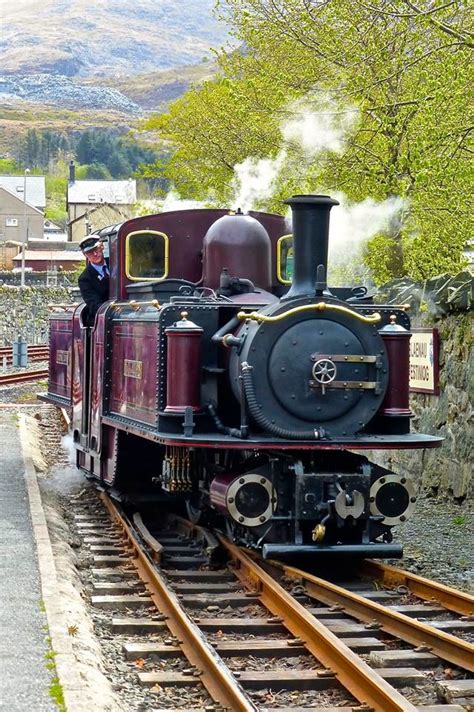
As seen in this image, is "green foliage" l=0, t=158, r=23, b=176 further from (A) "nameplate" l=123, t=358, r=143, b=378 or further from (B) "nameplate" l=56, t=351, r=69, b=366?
(A) "nameplate" l=123, t=358, r=143, b=378

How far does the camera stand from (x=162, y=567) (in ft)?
30.2

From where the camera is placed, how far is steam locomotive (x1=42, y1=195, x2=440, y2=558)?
8617mm

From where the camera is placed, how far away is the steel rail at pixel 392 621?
6.21 meters

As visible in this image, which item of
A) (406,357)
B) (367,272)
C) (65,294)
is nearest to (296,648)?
(406,357)

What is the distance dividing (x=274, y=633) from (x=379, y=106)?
863 centimetres

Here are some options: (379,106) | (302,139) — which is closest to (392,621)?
(379,106)

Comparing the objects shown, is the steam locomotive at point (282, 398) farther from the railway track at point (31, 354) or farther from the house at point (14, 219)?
the house at point (14, 219)

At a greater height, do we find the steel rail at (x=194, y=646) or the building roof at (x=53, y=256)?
the building roof at (x=53, y=256)

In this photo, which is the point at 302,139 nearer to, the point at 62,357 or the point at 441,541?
the point at 62,357

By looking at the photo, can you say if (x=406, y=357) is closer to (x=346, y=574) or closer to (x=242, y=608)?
(x=346, y=574)

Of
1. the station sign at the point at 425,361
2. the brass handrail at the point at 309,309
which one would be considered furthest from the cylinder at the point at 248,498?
the station sign at the point at 425,361

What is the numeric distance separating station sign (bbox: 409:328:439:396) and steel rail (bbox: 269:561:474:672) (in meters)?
4.94

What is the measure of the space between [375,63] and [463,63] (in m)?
2.02

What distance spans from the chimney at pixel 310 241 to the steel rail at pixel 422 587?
2157 mm
